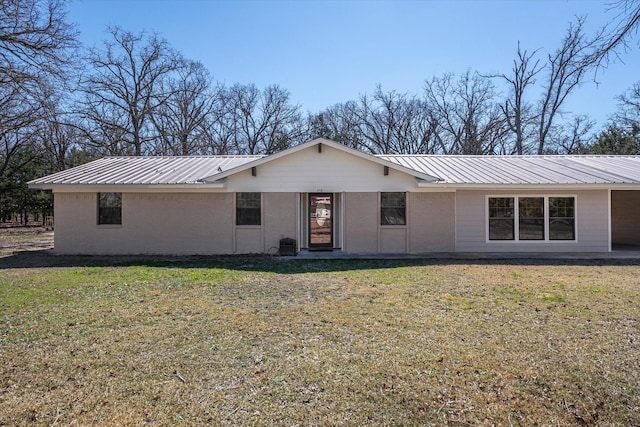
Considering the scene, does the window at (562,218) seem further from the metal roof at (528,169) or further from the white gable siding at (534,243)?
the metal roof at (528,169)

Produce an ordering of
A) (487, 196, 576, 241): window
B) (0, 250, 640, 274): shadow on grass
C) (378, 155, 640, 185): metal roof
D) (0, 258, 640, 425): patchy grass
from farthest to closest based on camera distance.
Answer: (487, 196, 576, 241): window, (378, 155, 640, 185): metal roof, (0, 250, 640, 274): shadow on grass, (0, 258, 640, 425): patchy grass

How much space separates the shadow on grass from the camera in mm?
10253

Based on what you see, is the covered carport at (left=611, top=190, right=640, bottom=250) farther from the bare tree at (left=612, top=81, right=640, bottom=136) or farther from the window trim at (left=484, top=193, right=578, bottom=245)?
the bare tree at (left=612, top=81, right=640, bottom=136)

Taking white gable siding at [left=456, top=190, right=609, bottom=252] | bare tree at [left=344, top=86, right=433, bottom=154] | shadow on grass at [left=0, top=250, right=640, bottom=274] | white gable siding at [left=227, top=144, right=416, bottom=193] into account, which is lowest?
shadow on grass at [left=0, top=250, right=640, bottom=274]

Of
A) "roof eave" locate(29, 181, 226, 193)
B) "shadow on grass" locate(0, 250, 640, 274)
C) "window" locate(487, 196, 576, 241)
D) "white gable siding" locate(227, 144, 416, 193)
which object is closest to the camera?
"shadow on grass" locate(0, 250, 640, 274)

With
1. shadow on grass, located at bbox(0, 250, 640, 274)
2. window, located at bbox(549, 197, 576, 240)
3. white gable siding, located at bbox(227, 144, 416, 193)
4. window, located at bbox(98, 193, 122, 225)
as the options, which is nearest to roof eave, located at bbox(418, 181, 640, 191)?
window, located at bbox(549, 197, 576, 240)

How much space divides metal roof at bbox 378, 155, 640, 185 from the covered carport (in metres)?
1.39

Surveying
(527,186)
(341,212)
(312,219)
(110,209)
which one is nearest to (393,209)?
(341,212)

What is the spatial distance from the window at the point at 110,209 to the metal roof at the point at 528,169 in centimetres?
1025

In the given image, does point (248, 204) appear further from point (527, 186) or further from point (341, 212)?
point (527, 186)

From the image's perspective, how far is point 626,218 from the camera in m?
15.8

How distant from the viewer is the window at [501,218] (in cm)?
1279

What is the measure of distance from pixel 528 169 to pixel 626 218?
5789 millimetres

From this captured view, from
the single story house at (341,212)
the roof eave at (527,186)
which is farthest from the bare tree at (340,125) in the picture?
the roof eave at (527,186)
